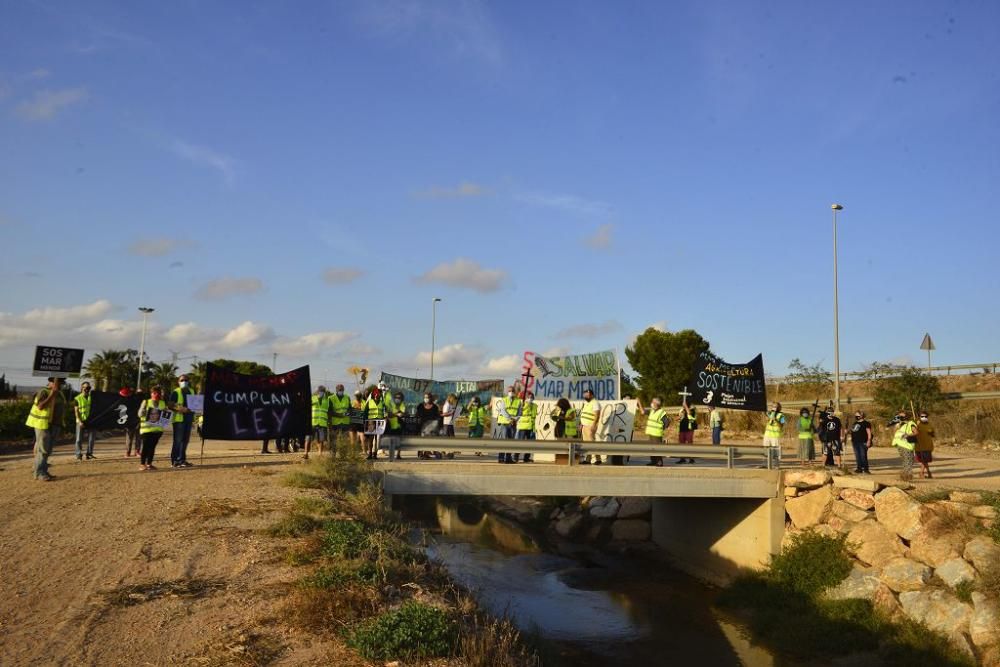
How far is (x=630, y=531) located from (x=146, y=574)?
1819 centimetres

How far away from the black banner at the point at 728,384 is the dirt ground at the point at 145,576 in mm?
12582

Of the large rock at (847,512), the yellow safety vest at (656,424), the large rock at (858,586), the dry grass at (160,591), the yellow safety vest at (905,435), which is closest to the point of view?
the dry grass at (160,591)

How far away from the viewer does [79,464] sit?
17703mm

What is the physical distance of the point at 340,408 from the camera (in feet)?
64.8

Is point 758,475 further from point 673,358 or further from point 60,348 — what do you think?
point 673,358

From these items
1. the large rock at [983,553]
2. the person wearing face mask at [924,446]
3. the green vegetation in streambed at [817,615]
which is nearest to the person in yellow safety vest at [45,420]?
the green vegetation in streambed at [817,615]

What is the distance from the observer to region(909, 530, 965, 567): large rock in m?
14.6

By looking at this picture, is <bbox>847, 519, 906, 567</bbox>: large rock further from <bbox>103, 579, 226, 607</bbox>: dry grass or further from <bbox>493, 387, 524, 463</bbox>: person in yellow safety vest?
<bbox>103, 579, 226, 607</bbox>: dry grass

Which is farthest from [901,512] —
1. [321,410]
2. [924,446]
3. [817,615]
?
[321,410]

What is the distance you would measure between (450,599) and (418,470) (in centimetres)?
779

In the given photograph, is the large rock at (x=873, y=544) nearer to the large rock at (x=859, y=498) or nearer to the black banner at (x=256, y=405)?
the large rock at (x=859, y=498)

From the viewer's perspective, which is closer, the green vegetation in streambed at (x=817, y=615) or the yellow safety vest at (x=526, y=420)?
the green vegetation in streambed at (x=817, y=615)

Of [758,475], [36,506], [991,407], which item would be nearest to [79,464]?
[36,506]

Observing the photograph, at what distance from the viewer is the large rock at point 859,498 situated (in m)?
17.0
